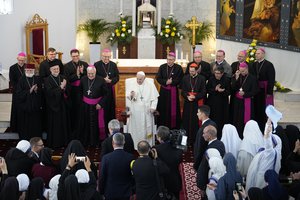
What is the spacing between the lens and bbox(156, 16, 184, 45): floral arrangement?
18938 mm

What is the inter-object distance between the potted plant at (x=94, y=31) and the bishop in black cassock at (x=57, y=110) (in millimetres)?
7851

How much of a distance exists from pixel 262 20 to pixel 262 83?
5.40m

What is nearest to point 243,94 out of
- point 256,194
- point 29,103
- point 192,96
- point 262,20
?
point 192,96

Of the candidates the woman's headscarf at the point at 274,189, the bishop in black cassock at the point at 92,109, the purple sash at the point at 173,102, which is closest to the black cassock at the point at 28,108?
the bishop in black cassock at the point at 92,109

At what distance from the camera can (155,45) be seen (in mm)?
19250

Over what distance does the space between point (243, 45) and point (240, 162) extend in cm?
1064

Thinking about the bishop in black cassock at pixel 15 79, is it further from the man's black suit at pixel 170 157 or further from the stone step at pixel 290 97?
the stone step at pixel 290 97

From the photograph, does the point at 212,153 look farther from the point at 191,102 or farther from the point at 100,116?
the point at 100,116

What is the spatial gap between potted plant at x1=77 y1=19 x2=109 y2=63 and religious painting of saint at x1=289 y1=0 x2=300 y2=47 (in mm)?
6984

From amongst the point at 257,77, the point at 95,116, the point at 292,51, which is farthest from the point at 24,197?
the point at 292,51

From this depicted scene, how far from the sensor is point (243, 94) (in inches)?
440

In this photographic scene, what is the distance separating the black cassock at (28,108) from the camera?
10953 mm

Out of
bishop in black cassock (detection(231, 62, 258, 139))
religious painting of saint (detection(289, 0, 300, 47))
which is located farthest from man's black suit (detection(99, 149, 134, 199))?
religious painting of saint (detection(289, 0, 300, 47))

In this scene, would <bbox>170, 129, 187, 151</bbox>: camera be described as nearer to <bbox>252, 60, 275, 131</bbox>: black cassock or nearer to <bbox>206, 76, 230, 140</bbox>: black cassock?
<bbox>206, 76, 230, 140</bbox>: black cassock
